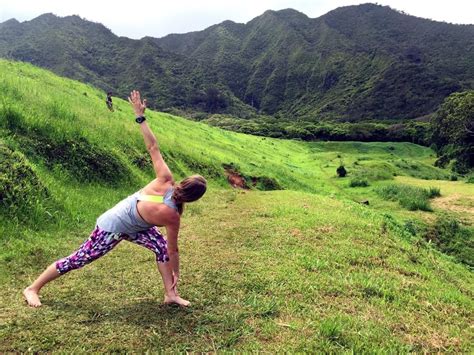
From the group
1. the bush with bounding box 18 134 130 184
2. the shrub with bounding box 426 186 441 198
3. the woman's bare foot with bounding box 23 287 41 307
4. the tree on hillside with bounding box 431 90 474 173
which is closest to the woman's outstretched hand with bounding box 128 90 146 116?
the woman's bare foot with bounding box 23 287 41 307

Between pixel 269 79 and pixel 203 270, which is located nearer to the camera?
pixel 203 270

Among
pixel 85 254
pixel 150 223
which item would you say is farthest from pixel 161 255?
pixel 85 254

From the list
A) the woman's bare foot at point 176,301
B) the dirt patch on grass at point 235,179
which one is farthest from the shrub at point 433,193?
the woman's bare foot at point 176,301

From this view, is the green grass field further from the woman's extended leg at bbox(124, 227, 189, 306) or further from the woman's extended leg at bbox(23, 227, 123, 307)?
the woman's extended leg at bbox(23, 227, 123, 307)

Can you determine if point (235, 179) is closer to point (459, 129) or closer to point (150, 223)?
point (150, 223)

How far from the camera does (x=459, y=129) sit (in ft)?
175

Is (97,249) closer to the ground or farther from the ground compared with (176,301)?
farther from the ground

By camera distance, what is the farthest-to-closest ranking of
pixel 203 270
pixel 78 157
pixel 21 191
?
pixel 78 157
pixel 21 191
pixel 203 270

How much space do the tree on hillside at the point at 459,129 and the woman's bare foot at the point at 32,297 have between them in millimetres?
55557

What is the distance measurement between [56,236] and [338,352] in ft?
22.7

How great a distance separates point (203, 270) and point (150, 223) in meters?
2.42

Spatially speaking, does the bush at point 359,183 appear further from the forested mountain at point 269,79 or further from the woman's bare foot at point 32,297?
the forested mountain at point 269,79

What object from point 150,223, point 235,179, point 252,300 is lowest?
point 235,179

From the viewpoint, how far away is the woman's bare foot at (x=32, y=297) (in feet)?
19.6
